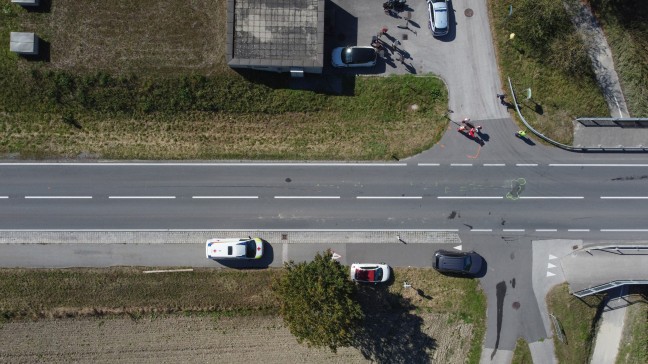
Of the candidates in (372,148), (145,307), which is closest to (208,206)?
(145,307)

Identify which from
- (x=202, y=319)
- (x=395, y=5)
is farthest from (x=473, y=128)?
(x=202, y=319)

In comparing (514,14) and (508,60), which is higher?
(514,14)

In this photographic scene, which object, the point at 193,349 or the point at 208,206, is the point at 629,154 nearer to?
the point at 208,206

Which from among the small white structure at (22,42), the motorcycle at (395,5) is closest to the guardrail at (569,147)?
the motorcycle at (395,5)

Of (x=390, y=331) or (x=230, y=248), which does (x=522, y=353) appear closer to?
(x=390, y=331)

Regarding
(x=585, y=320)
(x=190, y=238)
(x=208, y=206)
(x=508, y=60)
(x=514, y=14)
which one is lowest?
(x=585, y=320)

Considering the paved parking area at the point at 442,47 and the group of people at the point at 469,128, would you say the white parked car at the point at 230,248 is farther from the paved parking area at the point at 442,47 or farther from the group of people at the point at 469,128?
the group of people at the point at 469,128

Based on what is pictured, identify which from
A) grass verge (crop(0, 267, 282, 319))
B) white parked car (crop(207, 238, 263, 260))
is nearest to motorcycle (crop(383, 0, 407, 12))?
white parked car (crop(207, 238, 263, 260))
